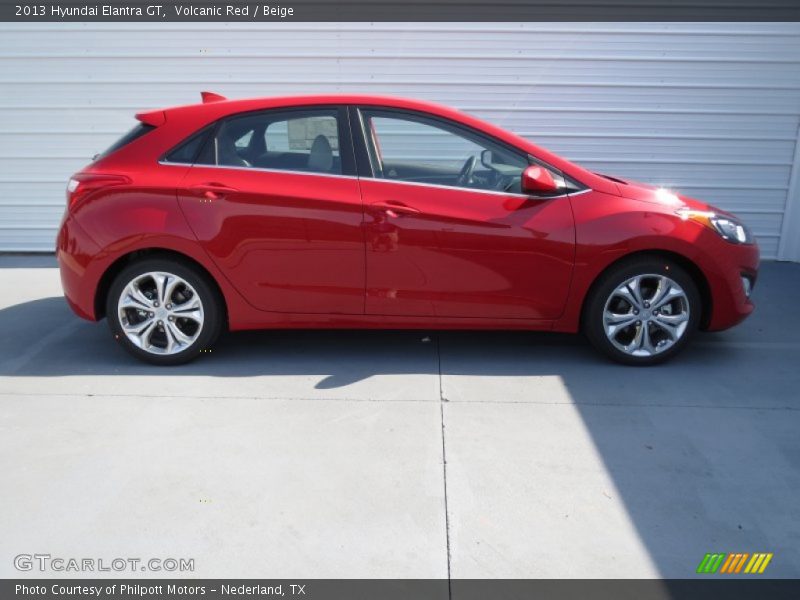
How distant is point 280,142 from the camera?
15.6 feet

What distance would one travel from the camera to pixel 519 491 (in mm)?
3395

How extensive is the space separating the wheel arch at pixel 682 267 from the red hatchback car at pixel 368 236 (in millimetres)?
14

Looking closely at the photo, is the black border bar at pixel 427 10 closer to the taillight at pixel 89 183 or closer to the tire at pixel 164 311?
the taillight at pixel 89 183

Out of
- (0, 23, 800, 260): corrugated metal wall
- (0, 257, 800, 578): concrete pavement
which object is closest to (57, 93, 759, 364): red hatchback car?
(0, 257, 800, 578): concrete pavement

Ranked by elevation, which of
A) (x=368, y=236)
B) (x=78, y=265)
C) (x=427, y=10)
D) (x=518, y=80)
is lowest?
(x=78, y=265)

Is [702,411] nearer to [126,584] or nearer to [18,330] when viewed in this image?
[126,584]

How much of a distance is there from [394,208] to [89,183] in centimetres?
182

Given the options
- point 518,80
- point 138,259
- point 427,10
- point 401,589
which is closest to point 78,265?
point 138,259

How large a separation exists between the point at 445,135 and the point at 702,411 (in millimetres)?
2181

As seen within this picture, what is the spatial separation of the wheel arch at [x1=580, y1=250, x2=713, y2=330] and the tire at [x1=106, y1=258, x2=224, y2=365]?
2271 millimetres

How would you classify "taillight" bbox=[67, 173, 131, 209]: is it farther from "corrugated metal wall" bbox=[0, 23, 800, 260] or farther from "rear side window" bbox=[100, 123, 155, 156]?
"corrugated metal wall" bbox=[0, 23, 800, 260]

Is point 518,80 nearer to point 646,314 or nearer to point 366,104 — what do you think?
point 366,104

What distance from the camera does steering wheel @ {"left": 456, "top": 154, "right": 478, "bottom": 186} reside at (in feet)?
15.4

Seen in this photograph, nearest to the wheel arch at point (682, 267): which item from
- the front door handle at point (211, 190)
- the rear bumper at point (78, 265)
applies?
the front door handle at point (211, 190)
